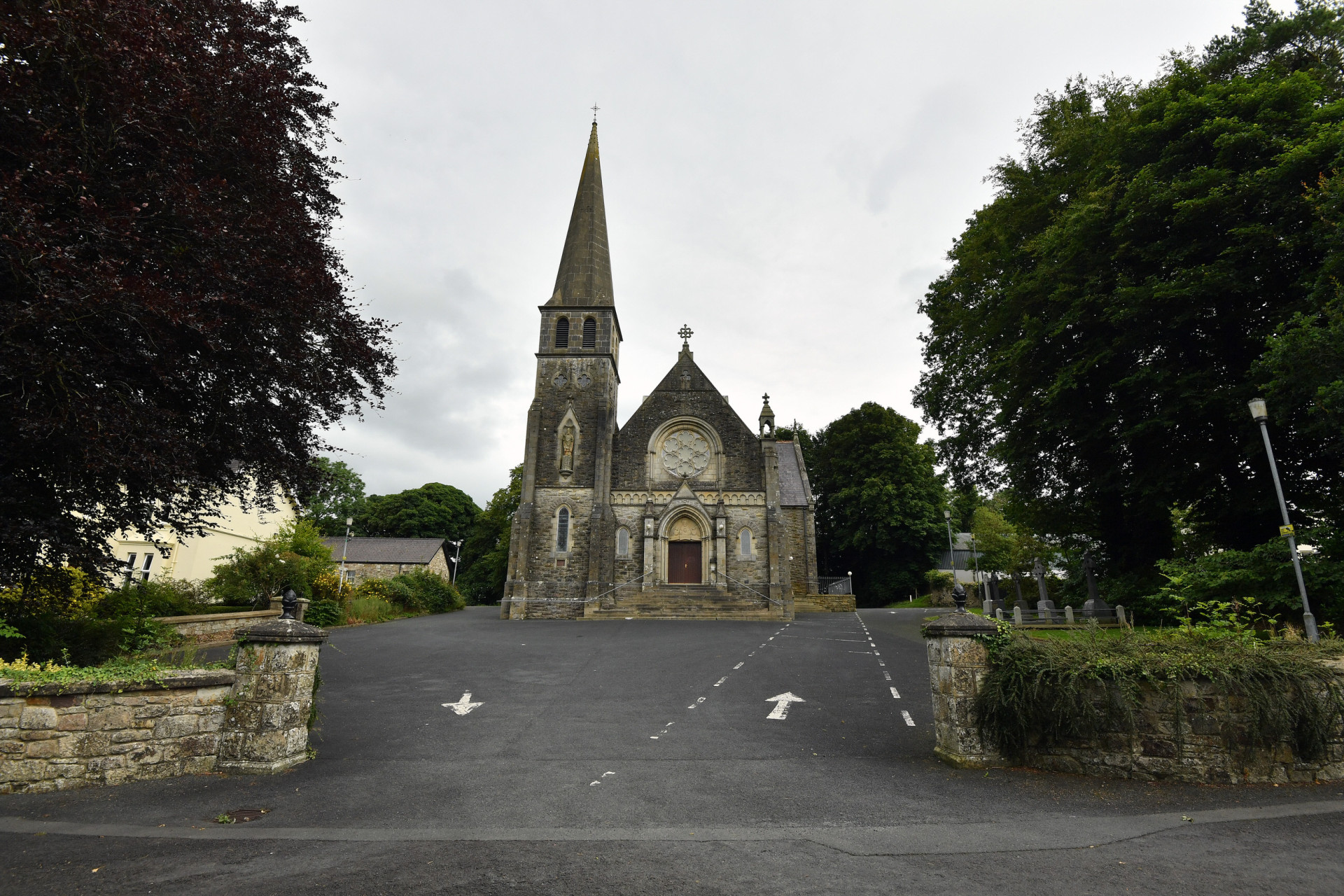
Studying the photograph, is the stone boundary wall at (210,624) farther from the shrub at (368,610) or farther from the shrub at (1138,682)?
the shrub at (1138,682)

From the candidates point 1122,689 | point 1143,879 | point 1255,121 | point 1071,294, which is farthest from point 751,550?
point 1143,879

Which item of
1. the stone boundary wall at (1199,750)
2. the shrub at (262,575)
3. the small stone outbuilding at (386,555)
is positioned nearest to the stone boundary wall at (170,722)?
the stone boundary wall at (1199,750)

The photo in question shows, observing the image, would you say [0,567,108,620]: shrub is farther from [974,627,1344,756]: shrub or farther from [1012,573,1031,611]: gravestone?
[1012,573,1031,611]: gravestone

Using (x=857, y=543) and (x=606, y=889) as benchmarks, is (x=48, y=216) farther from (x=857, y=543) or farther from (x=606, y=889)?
(x=857, y=543)

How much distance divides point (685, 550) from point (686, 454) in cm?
463

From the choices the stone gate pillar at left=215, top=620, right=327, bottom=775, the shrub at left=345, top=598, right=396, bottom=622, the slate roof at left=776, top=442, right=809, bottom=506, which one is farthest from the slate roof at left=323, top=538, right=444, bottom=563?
the stone gate pillar at left=215, top=620, right=327, bottom=775

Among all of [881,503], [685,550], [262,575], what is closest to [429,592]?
[262,575]

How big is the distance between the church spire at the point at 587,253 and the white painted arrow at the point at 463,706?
79.8 ft

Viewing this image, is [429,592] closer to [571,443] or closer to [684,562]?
[571,443]

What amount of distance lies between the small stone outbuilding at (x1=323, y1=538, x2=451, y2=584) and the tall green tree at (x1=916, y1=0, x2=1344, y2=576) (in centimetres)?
3858

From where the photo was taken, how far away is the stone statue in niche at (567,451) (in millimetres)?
29625

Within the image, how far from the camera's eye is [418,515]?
6325cm

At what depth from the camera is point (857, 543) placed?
4456 centimetres

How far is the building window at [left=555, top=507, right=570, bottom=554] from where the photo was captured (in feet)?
94.4
